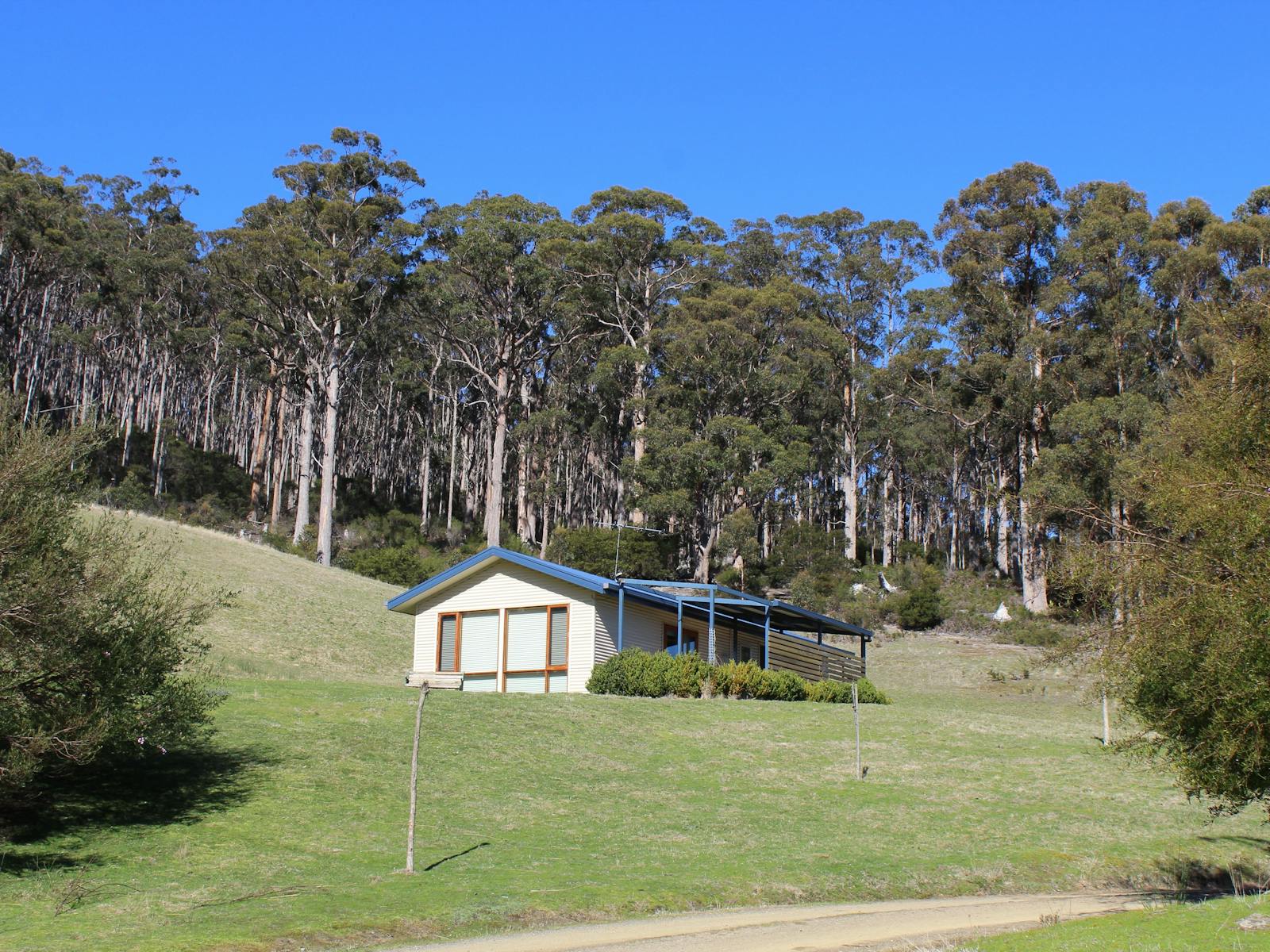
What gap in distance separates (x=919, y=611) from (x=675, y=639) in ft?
67.7

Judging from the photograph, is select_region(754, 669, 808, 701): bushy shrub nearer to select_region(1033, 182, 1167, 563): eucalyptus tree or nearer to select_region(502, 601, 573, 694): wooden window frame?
select_region(502, 601, 573, 694): wooden window frame

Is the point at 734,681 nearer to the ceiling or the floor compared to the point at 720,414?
nearer to the floor

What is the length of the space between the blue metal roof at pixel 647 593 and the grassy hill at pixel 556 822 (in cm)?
324

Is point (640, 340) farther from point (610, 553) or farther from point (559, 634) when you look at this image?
point (559, 634)

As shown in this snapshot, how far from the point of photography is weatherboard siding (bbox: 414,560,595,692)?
2773cm

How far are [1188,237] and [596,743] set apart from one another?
45.1 metres

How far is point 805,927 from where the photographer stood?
1130 cm

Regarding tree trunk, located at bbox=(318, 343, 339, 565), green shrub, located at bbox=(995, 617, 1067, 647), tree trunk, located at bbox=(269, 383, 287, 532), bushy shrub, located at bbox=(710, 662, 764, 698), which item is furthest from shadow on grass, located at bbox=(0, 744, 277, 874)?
tree trunk, located at bbox=(269, 383, 287, 532)

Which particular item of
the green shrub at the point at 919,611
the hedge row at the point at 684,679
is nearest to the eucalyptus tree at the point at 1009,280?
the green shrub at the point at 919,611

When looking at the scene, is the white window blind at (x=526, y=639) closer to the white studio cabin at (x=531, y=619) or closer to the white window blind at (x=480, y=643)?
the white studio cabin at (x=531, y=619)

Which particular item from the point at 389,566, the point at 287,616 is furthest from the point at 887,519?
the point at 287,616

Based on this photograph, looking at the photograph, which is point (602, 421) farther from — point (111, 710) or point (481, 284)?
point (111, 710)

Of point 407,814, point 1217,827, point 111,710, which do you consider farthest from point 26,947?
point 1217,827

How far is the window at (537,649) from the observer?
2791 cm
